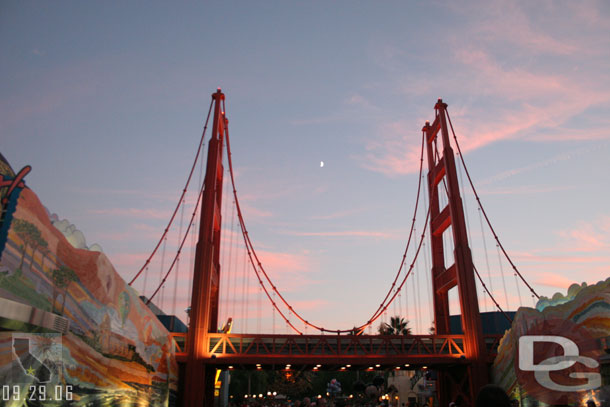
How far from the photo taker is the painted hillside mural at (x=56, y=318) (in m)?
12.3

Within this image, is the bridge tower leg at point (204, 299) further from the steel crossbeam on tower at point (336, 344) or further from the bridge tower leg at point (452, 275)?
the bridge tower leg at point (452, 275)

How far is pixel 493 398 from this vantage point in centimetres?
467

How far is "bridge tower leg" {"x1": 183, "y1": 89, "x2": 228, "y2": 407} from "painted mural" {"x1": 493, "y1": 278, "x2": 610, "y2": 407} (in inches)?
635

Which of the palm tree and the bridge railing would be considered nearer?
the bridge railing

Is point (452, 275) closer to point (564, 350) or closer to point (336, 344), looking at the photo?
point (336, 344)

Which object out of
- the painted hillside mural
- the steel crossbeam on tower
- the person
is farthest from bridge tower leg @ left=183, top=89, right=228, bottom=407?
the person

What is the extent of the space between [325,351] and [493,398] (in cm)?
2728

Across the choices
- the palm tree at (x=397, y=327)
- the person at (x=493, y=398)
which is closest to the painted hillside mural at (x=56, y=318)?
the person at (x=493, y=398)

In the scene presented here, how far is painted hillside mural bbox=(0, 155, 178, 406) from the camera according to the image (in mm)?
12328

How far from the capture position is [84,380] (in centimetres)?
1639

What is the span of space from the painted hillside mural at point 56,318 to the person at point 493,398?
10908mm

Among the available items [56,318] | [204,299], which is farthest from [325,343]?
[56,318]

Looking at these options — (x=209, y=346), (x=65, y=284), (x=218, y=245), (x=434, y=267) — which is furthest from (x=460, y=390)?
(x=65, y=284)

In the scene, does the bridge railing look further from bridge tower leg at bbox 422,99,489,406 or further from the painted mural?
the painted mural
